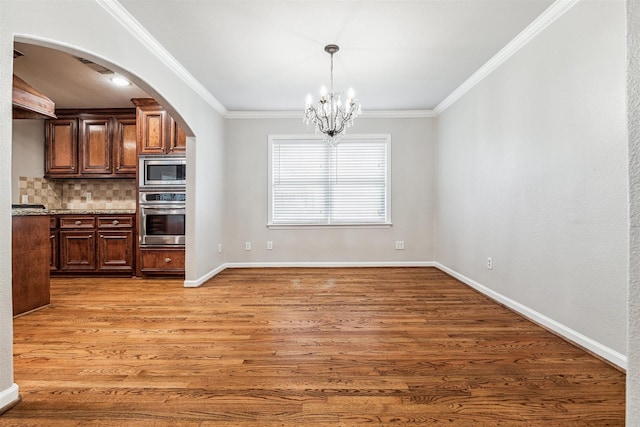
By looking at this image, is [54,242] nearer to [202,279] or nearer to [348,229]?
[202,279]

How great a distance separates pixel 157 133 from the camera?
15.1 ft

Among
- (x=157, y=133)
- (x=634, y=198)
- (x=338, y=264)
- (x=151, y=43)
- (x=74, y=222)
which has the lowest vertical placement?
(x=338, y=264)

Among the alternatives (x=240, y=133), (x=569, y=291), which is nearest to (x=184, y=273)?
(x=240, y=133)

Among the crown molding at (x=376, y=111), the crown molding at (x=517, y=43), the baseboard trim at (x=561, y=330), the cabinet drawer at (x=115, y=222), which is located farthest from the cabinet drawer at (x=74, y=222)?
the crown molding at (x=517, y=43)

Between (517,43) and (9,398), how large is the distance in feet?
14.6

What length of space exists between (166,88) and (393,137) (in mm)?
3453

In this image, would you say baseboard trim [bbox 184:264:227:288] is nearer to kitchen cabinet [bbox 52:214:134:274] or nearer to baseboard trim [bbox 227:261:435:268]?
baseboard trim [bbox 227:261:435:268]

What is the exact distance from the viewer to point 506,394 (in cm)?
174

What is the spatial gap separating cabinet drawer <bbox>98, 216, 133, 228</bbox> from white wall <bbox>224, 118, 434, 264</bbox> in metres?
1.43

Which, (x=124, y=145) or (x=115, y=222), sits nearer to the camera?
(x=115, y=222)

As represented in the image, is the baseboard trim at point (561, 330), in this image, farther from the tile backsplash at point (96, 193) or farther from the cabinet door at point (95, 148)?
the cabinet door at point (95, 148)

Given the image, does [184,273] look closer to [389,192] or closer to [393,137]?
[389,192]

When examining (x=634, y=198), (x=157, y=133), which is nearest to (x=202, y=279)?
(x=157, y=133)

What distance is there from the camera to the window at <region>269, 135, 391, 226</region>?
17.9 feet
